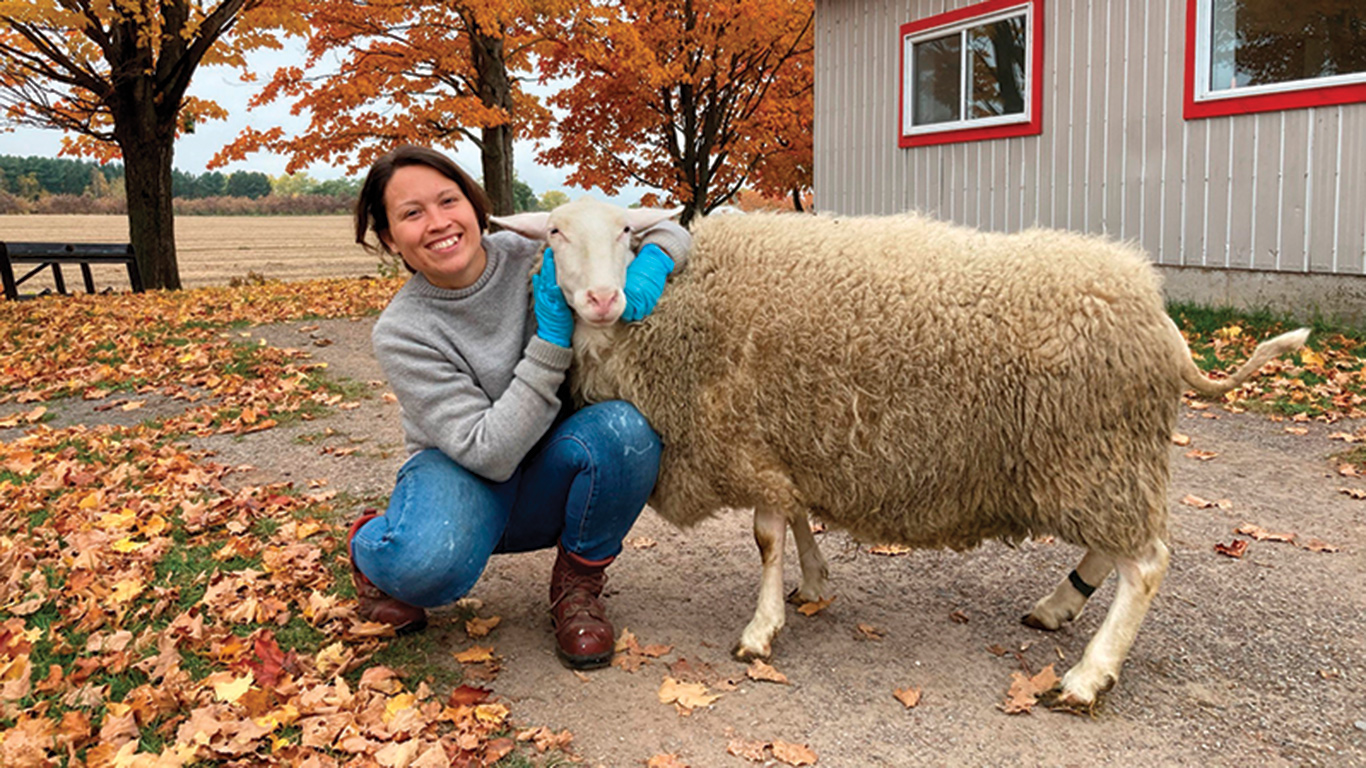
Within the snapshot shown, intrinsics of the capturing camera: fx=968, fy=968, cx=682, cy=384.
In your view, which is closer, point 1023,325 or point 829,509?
point 1023,325

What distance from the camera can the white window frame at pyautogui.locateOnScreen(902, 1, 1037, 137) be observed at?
9562 mm

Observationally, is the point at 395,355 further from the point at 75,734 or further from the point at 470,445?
the point at 75,734

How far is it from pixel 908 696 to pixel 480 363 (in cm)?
158

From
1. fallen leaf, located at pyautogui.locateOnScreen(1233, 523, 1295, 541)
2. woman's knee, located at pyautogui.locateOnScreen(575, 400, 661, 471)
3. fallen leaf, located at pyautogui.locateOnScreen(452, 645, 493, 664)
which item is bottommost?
fallen leaf, located at pyautogui.locateOnScreen(1233, 523, 1295, 541)

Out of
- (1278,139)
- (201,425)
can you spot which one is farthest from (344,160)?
(1278,139)

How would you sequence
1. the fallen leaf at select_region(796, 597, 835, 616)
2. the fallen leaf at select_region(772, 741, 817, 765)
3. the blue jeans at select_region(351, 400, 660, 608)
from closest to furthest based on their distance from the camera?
the fallen leaf at select_region(772, 741, 817, 765), the blue jeans at select_region(351, 400, 660, 608), the fallen leaf at select_region(796, 597, 835, 616)

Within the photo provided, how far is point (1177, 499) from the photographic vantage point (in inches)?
177

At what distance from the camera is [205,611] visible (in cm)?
333

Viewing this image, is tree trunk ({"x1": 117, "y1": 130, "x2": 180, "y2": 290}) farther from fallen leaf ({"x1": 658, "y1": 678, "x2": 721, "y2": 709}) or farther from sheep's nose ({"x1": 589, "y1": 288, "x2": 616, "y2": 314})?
fallen leaf ({"x1": 658, "y1": 678, "x2": 721, "y2": 709})

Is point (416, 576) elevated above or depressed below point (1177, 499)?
above

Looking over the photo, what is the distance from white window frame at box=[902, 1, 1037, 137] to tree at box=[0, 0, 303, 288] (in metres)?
8.95

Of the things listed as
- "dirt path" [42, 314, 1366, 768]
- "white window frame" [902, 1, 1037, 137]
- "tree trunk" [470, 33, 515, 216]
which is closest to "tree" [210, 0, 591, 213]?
"tree trunk" [470, 33, 515, 216]

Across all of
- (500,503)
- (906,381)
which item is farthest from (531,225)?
(906,381)

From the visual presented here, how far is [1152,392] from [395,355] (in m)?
2.15
